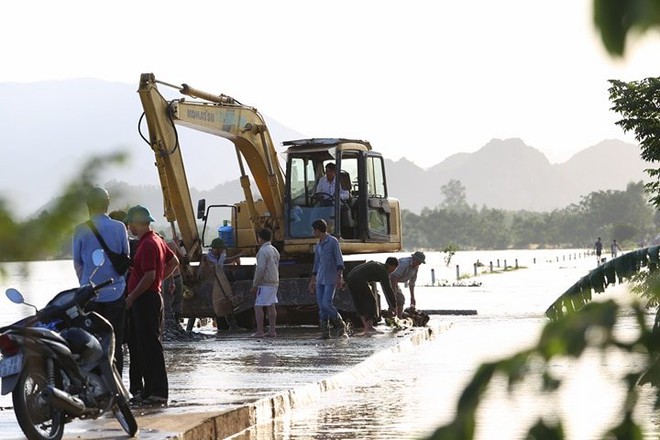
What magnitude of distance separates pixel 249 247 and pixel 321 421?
15.3 metres

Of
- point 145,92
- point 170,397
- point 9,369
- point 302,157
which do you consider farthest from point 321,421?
point 302,157

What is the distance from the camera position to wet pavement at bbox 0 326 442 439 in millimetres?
10461

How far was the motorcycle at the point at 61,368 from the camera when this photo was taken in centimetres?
872

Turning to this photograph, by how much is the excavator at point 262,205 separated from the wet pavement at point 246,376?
1.02 meters

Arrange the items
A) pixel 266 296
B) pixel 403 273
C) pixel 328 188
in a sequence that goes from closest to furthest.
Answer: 1. pixel 266 296
2. pixel 403 273
3. pixel 328 188

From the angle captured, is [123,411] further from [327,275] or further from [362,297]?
[362,297]

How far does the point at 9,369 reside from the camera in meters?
8.69

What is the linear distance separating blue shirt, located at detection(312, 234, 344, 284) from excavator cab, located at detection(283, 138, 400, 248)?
181 inches

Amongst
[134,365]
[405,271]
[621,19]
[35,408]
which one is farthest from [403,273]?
[621,19]

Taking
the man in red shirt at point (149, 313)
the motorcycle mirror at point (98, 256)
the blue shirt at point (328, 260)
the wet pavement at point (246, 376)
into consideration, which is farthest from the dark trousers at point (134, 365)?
the blue shirt at point (328, 260)

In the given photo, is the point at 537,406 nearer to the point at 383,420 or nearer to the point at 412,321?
the point at 383,420

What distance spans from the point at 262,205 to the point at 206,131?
2.74 meters

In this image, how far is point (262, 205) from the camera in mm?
27203

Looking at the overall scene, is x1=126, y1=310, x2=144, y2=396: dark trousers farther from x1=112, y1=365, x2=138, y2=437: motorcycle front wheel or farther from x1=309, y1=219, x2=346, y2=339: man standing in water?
x1=309, y1=219, x2=346, y2=339: man standing in water
